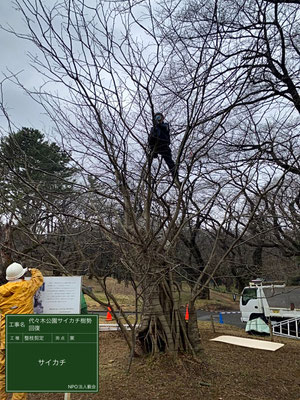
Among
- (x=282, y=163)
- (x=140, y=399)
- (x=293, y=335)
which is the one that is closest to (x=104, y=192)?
(x=140, y=399)

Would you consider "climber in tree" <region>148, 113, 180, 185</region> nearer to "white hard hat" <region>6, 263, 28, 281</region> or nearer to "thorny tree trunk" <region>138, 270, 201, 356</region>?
"thorny tree trunk" <region>138, 270, 201, 356</region>

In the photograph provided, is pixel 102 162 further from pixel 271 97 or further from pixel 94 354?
pixel 271 97

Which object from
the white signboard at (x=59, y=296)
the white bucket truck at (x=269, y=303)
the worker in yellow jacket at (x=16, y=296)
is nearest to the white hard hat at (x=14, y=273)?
the worker in yellow jacket at (x=16, y=296)

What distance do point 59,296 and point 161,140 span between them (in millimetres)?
2459

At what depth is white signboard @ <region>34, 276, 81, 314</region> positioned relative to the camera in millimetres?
3684

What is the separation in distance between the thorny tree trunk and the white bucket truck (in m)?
7.96

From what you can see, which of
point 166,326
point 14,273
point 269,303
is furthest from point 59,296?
point 269,303

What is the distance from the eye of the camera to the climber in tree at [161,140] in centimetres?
442

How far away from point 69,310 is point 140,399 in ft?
4.53

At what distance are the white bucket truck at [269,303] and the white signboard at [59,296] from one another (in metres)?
10.2

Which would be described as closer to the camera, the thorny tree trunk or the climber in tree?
the climber in tree

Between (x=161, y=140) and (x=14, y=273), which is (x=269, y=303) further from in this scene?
(x=14, y=273)

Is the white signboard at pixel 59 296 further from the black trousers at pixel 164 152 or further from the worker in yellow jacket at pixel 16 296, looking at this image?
the black trousers at pixel 164 152

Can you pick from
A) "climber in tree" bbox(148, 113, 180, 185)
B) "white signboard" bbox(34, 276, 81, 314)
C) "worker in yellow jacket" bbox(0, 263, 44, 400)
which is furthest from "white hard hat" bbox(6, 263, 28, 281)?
"climber in tree" bbox(148, 113, 180, 185)
